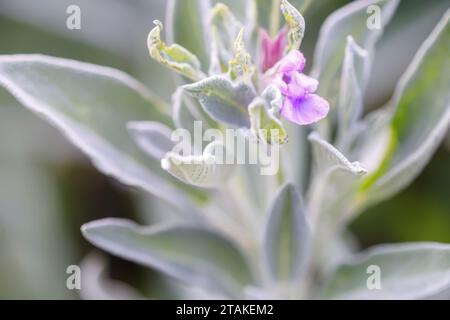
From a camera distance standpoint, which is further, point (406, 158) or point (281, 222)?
point (406, 158)

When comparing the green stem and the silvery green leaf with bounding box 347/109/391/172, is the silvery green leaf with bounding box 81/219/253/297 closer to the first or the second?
the silvery green leaf with bounding box 347/109/391/172

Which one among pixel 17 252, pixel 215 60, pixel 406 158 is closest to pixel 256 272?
pixel 406 158

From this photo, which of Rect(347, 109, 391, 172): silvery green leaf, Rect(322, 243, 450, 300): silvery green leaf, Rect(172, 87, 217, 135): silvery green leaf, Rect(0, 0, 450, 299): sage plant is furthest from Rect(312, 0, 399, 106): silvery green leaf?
Rect(322, 243, 450, 300): silvery green leaf

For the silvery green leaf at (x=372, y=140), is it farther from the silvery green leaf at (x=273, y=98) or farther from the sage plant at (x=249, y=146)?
the silvery green leaf at (x=273, y=98)

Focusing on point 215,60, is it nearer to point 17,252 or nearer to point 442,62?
point 442,62

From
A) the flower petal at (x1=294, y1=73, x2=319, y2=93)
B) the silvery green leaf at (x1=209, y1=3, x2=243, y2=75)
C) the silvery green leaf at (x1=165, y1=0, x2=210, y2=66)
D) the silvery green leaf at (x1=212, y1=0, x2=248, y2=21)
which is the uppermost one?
the silvery green leaf at (x1=212, y1=0, x2=248, y2=21)

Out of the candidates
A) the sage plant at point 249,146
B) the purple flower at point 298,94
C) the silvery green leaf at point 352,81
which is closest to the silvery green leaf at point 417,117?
the sage plant at point 249,146

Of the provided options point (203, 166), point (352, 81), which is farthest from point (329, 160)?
point (203, 166)
